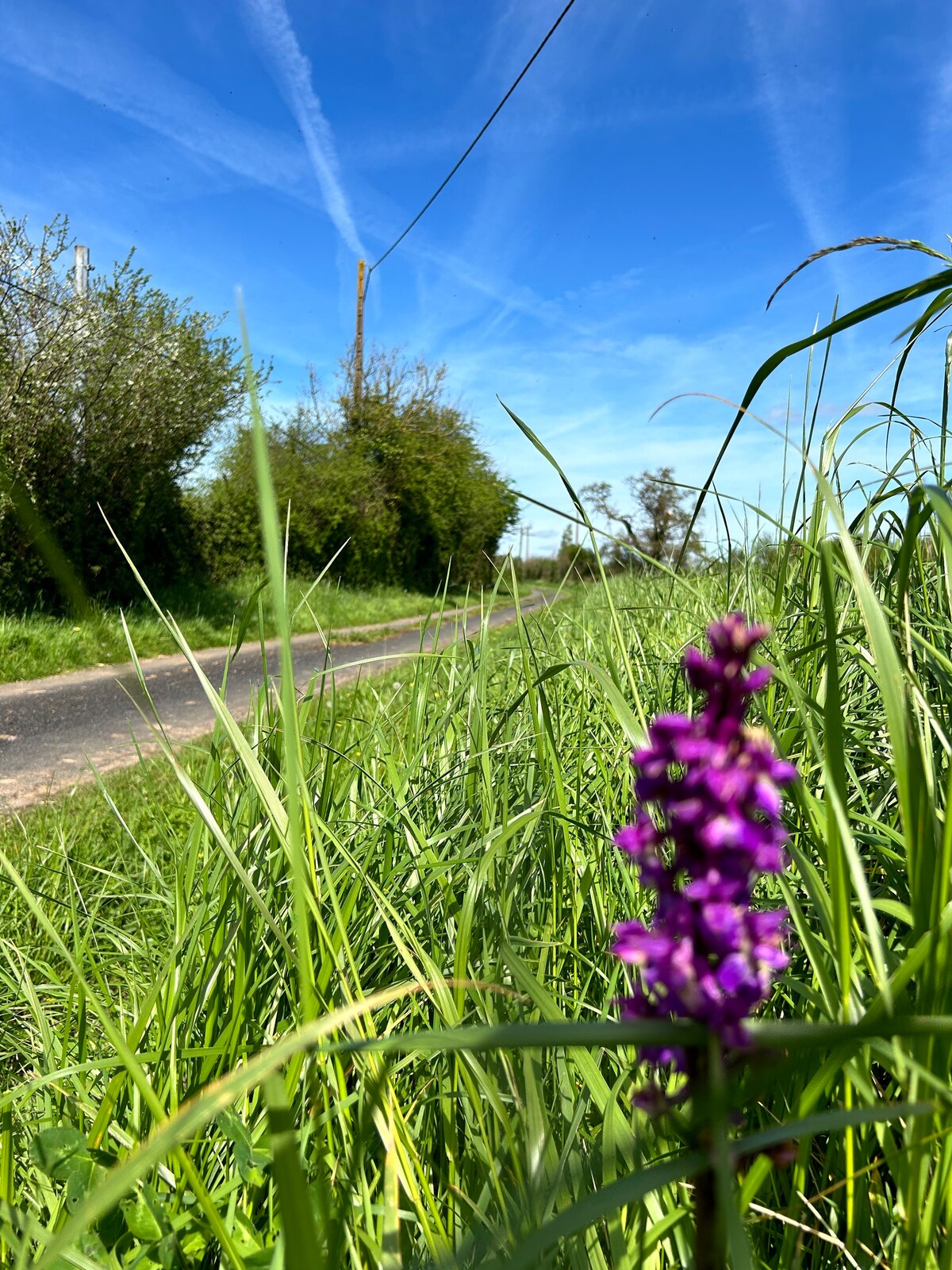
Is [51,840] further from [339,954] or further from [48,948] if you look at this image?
[339,954]

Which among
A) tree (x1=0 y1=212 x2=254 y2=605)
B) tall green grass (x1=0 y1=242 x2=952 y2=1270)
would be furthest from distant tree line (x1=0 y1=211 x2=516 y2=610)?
tall green grass (x1=0 y1=242 x2=952 y2=1270)

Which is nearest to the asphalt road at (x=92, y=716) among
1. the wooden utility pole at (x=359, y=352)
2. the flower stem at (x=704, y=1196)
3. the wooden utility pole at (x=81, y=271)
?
the flower stem at (x=704, y=1196)

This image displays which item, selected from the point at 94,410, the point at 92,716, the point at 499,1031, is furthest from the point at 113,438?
the point at 499,1031

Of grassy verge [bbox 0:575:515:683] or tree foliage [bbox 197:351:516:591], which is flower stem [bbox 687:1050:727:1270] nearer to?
grassy verge [bbox 0:575:515:683]

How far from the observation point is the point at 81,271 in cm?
904

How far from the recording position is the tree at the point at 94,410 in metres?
8.34

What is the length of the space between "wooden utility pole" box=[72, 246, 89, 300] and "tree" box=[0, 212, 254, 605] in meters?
0.08

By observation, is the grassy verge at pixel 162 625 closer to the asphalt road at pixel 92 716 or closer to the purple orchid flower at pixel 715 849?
the asphalt road at pixel 92 716

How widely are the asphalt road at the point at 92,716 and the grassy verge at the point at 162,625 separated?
0.70 feet

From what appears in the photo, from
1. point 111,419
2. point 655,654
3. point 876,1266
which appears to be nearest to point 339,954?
point 876,1266

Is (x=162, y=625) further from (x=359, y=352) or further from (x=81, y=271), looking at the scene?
(x=359, y=352)

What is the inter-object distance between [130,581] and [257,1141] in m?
10.5

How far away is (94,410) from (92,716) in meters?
4.88

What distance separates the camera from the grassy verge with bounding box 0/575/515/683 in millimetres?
6949
